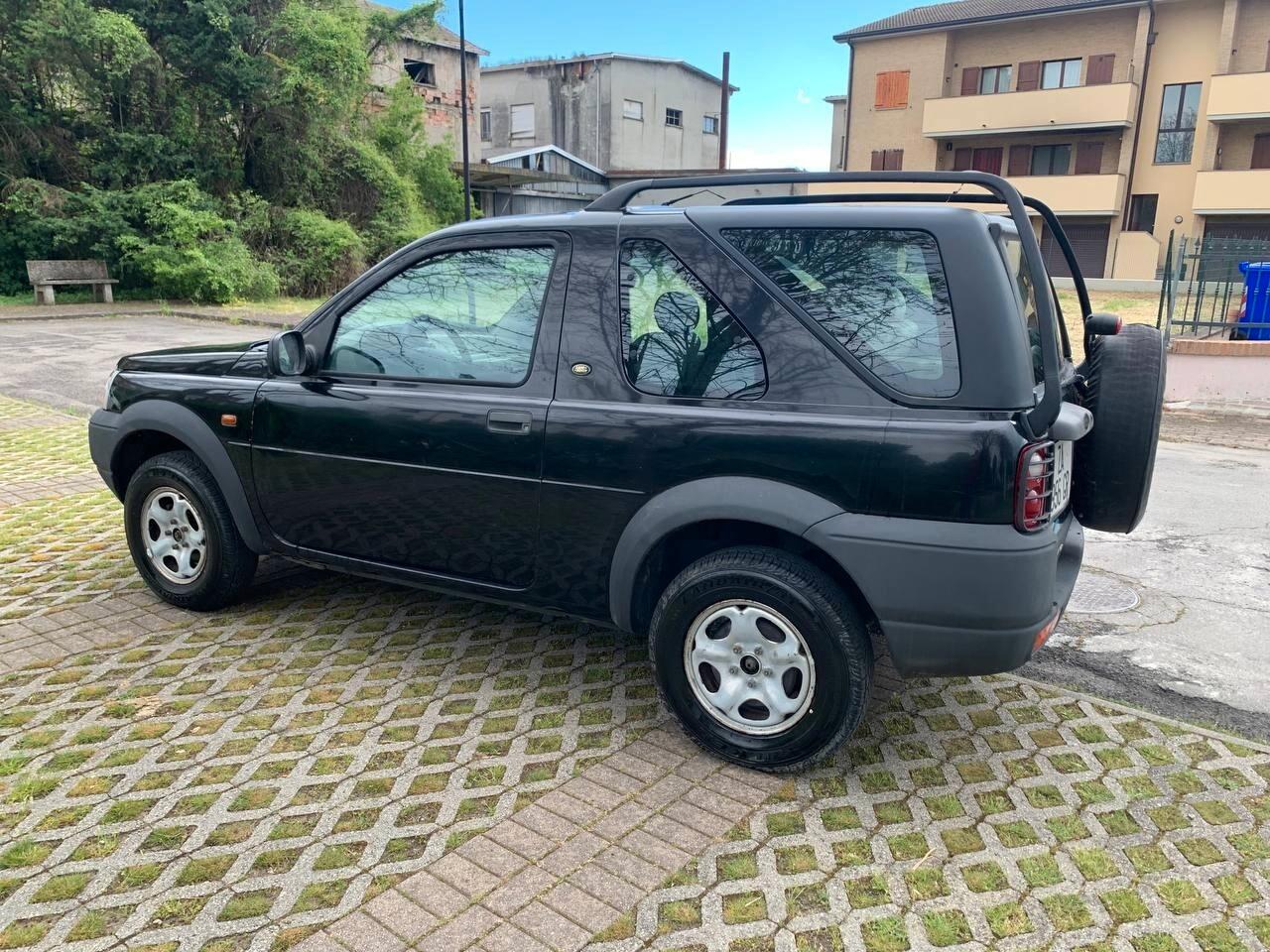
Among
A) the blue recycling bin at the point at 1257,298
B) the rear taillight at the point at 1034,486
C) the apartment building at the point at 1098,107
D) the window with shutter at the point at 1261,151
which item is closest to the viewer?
the rear taillight at the point at 1034,486

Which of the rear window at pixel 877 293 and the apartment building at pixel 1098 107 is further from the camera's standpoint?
the apartment building at pixel 1098 107

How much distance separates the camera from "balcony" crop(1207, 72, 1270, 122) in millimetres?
30438

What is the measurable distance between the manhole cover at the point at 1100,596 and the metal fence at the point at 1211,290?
7.50 metres

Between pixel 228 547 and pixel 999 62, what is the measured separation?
3908 cm

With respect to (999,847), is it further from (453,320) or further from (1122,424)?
(453,320)

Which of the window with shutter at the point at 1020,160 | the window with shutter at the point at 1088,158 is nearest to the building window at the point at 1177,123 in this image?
the window with shutter at the point at 1088,158

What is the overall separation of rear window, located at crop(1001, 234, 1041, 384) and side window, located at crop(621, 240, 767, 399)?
0.83 meters

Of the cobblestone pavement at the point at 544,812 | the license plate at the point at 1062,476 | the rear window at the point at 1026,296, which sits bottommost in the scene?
the cobblestone pavement at the point at 544,812

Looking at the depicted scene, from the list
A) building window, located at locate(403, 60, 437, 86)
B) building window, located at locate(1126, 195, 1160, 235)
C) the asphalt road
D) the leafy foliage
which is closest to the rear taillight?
the asphalt road

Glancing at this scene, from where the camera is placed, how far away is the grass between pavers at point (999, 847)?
7.96 ft

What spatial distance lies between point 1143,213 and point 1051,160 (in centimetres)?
396

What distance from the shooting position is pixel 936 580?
9.18 ft

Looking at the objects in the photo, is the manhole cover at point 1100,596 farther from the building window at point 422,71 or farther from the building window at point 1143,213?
the building window at point 422,71

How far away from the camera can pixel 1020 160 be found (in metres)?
36.3
